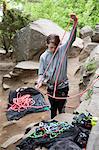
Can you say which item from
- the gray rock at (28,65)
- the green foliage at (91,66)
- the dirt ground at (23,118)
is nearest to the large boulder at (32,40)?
the gray rock at (28,65)

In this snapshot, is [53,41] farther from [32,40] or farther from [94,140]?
[32,40]

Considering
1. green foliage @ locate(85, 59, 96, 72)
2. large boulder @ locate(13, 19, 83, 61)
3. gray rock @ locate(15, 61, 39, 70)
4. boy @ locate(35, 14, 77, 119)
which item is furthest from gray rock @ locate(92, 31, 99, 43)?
boy @ locate(35, 14, 77, 119)

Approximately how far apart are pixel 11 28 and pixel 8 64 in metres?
1.21

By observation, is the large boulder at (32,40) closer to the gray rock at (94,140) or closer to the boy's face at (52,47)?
the boy's face at (52,47)

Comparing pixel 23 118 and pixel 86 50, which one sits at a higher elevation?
pixel 86 50

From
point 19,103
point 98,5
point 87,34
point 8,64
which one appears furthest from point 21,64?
point 98,5

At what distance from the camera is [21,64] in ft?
33.6

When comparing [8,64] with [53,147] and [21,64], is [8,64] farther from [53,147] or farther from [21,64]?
[53,147]

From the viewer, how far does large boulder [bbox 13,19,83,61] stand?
10.3 metres

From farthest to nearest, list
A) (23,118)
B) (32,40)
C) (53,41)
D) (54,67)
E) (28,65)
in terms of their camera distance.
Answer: (32,40)
(28,65)
(23,118)
(54,67)
(53,41)

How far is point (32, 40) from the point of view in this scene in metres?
10.4

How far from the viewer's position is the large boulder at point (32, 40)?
10344 mm

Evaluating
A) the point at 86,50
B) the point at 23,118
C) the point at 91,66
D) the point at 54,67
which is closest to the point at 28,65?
the point at 86,50

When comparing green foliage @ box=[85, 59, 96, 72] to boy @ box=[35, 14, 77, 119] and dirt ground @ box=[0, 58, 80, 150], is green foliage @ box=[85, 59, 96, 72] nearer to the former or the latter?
dirt ground @ box=[0, 58, 80, 150]
